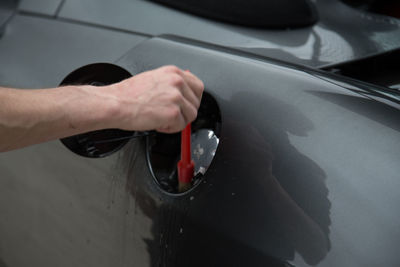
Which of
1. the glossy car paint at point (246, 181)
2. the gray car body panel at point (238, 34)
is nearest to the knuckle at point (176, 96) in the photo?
the glossy car paint at point (246, 181)

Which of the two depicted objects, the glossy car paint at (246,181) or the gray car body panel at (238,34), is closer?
the glossy car paint at (246,181)

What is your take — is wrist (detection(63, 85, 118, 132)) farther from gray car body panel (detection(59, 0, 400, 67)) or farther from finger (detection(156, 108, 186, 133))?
gray car body panel (detection(59, 0, 400, 67))

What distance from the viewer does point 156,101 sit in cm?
73

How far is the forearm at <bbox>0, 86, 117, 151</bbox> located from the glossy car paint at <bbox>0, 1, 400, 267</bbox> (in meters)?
0.14

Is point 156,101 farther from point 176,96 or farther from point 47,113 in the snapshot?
point 47,113

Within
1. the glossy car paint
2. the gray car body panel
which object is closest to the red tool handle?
the glossy car paint

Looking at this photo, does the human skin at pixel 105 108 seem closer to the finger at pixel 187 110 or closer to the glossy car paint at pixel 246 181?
the finger at pixel 187 110

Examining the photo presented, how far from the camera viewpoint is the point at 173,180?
836mm

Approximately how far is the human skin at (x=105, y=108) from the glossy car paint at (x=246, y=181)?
10cm

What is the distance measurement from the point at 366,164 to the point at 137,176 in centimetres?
39

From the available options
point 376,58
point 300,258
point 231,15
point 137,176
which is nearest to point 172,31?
point 231,15

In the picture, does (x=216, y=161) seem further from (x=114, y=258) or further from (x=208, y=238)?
(x=114, y=258)

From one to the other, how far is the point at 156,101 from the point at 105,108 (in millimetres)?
81

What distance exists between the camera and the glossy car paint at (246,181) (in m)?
0.66
